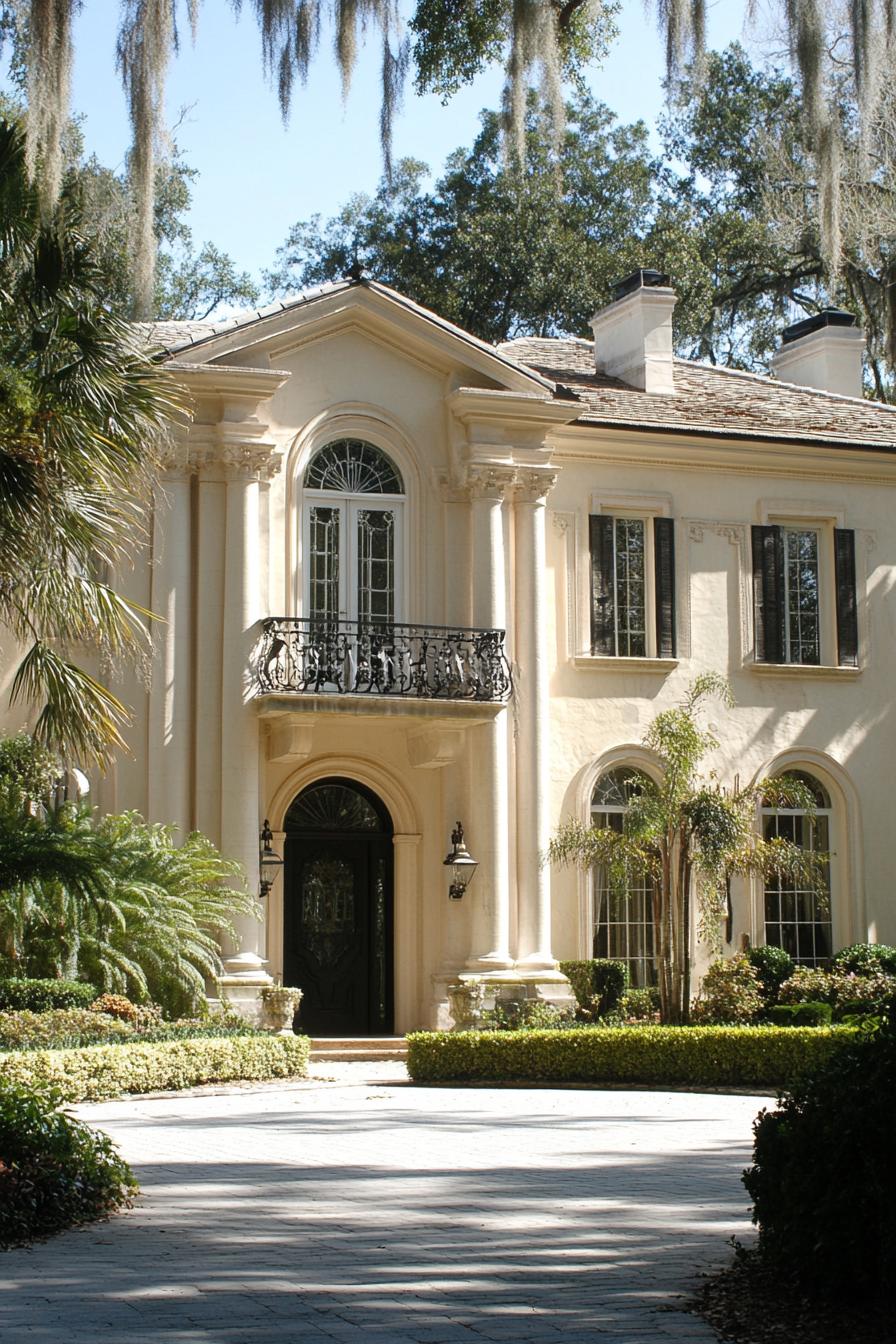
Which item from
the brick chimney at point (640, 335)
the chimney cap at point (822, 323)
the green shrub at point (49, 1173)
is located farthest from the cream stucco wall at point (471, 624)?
the green shrub at point (49, 1173)

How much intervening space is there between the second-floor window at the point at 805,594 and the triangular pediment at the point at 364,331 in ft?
14.7

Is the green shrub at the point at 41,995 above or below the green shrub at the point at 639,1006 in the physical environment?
above

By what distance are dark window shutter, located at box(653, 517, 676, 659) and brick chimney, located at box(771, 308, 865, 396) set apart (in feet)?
21.5

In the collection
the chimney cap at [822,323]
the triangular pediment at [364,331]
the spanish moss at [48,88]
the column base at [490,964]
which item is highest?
the chimney cap at [822,323]

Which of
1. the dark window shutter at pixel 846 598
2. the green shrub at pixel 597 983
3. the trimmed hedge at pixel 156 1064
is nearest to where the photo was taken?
the trimmed hedge at pixel 156 1064

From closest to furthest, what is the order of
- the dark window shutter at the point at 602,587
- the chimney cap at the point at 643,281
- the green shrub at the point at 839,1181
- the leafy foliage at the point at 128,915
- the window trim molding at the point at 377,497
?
the green shrub at the point at 839,1181, the leafy foliage at the point at 128,915, the window trim molding at the point at 377,497, the dark window shutter at the point at 602,587, the chimney cap at the point at 643,281

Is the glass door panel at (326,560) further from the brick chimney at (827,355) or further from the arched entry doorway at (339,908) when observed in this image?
the brick chimney at (827,355)

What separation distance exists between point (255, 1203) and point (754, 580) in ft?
54.8

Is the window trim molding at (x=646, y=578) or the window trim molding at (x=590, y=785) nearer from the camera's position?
the window trim molding at (x=590, y=785)

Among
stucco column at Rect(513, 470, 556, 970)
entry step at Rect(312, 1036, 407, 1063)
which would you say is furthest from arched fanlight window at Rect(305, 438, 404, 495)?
entry step at Rect(312, 1036, 407, 1063)

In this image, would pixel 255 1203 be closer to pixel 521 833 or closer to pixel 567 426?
pixel 521 833

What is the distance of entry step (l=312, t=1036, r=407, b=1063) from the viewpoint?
70.1ft

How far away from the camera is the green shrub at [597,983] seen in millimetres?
22125

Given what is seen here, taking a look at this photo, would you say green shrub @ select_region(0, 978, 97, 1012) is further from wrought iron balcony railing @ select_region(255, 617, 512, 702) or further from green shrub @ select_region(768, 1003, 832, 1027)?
green shrub @ select_region(768, 1003, 832, 1027)
